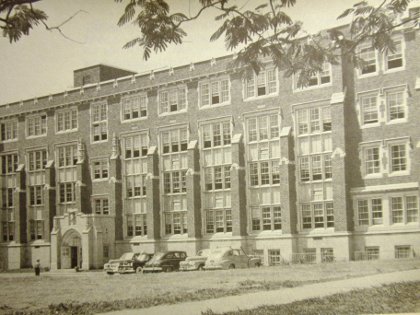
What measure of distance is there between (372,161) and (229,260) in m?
5.53

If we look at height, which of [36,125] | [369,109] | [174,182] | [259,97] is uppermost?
[259,97]

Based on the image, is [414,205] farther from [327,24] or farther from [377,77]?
[327,24]

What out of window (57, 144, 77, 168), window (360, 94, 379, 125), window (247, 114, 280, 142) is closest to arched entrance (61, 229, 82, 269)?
window (57, 144, 77, 168)

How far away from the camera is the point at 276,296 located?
10.2 m

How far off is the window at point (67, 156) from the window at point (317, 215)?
8676 mm

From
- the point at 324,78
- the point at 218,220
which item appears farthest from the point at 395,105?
the point at 218,220

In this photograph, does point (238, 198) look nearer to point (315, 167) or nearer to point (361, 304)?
point (315, 167)

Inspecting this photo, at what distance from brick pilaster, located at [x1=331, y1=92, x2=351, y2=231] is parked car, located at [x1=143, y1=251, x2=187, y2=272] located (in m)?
5.84

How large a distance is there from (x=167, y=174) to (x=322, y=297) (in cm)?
1661

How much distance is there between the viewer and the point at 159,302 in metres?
10.0

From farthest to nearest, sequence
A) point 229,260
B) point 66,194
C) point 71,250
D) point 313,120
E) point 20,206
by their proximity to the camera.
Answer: point 71,250, point 66,194, point 20,206, point 229,260, point 313,120

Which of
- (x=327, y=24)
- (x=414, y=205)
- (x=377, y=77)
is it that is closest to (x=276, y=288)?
(x=327, y=24)

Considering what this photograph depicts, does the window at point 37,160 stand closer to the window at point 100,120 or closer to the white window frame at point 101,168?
the white window frame at point 101,168

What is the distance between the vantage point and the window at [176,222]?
25750 millimetres
